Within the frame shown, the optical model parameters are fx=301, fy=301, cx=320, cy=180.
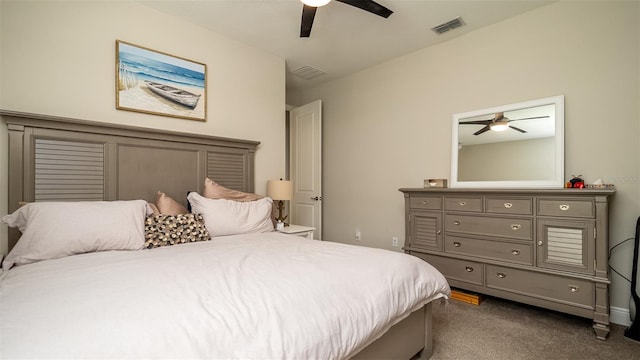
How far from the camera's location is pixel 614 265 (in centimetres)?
236

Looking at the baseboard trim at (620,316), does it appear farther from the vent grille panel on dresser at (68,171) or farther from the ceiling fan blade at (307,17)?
the vent grille panel on dresser at (68,171)

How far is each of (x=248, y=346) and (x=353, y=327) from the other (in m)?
0.46

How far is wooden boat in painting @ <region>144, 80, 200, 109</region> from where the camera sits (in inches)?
107

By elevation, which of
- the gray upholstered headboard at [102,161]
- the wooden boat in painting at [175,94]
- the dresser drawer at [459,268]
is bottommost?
the dresser drawer at [459,268]

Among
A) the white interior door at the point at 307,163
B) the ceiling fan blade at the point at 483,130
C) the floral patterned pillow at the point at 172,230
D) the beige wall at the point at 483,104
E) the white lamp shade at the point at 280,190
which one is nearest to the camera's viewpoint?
the floral patterned pillow at the point at 172,230

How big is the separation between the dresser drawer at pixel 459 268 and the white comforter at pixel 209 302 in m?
1.16

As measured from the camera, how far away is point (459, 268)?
279 centimetres

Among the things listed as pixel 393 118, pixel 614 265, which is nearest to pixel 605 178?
pixel 614 265

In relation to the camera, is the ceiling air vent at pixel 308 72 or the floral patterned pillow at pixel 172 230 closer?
the floral patterned pillow at pixel 172 230

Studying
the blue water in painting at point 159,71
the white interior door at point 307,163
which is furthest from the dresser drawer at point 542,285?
the blue water in painting at point 159,71

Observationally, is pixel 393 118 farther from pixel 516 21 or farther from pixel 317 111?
pixel 516 21

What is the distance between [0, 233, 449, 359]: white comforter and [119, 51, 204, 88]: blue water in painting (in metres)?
1.69

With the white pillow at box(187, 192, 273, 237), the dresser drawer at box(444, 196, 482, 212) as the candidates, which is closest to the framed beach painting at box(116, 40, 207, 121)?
the white pillow at box(187, 192, 273, 237)

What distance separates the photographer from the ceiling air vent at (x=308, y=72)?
407cm
